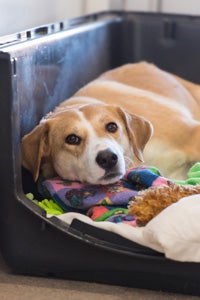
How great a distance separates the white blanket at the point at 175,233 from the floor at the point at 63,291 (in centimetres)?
14

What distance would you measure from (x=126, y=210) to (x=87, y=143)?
22 centimetres

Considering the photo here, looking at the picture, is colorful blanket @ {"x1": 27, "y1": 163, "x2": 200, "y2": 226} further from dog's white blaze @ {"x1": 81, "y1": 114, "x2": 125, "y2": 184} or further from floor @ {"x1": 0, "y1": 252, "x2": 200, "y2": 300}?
floor @ {"x1": 0, "y1": 252, "x2": 200, "y2": 300}

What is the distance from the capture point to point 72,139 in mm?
1652

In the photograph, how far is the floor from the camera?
140 cm

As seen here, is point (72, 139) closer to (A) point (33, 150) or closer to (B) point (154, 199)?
(A) point (33, 150)

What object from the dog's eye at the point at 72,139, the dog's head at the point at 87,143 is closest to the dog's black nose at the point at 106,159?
the dog's head at the point at 87,143

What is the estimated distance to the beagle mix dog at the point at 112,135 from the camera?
5.26ft

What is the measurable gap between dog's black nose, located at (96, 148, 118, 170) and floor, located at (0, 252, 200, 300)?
30cm

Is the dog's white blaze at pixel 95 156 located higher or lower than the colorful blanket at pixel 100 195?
higher

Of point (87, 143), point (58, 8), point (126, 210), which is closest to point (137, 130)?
point (87, 143)

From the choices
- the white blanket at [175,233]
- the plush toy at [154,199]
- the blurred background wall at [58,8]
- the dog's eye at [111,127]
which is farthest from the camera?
the blurred background wall at [58,8]

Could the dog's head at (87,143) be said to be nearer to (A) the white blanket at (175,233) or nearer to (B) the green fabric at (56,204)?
(B) the green fabric at (56,204)

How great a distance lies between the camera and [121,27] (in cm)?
290

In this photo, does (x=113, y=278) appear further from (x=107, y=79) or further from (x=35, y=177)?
(x=107, y=79)
